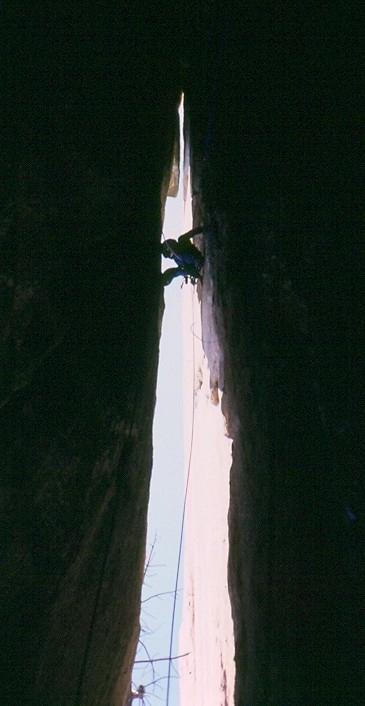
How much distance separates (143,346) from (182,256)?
1681 millimetres

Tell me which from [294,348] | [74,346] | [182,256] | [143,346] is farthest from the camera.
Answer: [182,256]

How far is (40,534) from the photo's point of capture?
3.74 m

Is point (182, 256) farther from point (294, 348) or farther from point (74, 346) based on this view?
point (294, 348)

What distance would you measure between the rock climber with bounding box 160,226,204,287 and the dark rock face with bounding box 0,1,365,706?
1.48 feet

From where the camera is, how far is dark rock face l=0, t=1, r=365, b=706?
3.56m

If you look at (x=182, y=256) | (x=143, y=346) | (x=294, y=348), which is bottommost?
(x=294, y=348)

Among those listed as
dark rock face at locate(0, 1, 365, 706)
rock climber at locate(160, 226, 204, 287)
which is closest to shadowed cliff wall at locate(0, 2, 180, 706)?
dark rock face at locate(0, 1, 365, 706)

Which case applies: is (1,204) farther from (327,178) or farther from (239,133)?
(239,133)

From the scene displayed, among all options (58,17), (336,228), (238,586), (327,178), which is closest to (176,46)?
(58,17)

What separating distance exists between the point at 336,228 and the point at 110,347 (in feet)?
8.01

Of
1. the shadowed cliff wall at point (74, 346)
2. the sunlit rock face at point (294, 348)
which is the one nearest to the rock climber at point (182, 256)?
the shadowed cliff wall at point (74, 346)

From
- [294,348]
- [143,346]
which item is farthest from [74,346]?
[294,348]

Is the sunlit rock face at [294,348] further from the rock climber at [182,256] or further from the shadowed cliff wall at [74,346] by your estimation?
the shadowed cliff wall at [74,346]

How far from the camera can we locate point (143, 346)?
205 inches
